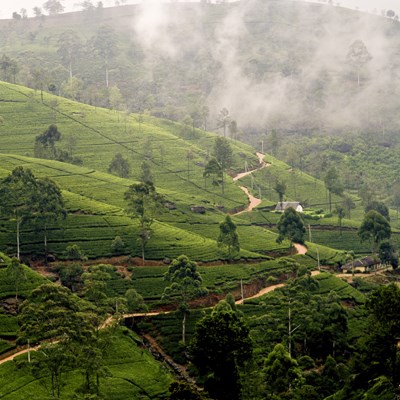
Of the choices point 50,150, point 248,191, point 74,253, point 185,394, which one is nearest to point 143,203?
point 74,253

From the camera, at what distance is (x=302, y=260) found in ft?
339

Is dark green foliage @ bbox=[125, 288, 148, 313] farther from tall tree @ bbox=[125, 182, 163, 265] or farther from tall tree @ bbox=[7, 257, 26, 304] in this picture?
tall tree @ bbox=[125, 182, 163, 265]

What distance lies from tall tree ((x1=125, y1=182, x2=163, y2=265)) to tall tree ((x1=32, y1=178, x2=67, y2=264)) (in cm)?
1014

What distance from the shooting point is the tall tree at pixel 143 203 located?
95.2 m

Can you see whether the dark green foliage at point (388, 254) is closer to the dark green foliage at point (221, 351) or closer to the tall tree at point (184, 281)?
the tall tree at point (184, 281)

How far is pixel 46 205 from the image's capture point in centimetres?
9250

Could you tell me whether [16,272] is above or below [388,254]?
above

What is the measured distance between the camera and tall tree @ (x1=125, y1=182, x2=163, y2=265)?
95.2 meters

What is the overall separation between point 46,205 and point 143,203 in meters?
14.1

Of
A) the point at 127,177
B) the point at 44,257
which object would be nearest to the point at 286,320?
the point at 44,257

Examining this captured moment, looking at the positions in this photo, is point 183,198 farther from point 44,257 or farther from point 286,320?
point 286,320

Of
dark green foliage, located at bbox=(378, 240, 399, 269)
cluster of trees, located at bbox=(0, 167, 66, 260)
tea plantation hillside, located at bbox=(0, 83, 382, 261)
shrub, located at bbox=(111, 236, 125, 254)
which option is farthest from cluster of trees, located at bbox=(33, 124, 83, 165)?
dark green foliage, located at bbox=(378, 240, 399, 269)

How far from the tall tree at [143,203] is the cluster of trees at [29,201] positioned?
33.8ft

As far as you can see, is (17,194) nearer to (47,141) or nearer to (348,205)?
(47,141)
